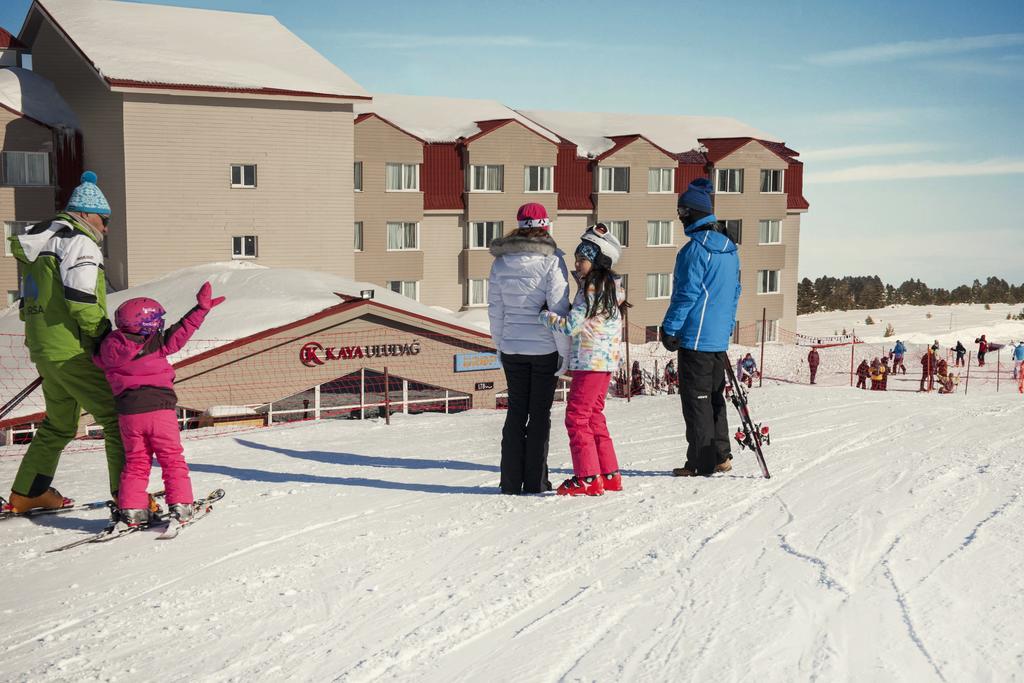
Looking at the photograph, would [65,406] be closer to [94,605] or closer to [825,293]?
[94,605]

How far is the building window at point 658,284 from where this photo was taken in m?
41.9

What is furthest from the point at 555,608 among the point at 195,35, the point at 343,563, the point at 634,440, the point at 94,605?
the point at 195,35

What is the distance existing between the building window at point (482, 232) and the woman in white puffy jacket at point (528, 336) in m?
31.9

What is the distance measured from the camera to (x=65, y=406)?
244 inches

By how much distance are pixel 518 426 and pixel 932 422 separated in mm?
5694

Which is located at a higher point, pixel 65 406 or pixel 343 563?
pixel 65 406

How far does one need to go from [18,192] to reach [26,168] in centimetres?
80

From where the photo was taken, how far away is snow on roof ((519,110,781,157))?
41.8 meters

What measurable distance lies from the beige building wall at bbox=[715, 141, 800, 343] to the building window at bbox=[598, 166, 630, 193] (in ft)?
14.4

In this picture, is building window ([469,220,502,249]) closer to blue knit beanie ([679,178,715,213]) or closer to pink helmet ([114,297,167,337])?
blue knit beanie ([679,178,715,213])

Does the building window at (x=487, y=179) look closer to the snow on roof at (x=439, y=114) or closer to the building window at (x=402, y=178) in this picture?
the snow on roof at (x=439, y=114)

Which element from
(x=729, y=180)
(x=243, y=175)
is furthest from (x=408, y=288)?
(x=729, y=180)

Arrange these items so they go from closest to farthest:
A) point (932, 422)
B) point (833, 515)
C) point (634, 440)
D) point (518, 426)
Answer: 1. point (833, 515)
2. point (518, 426)
3. point (634, 440)
4. point (932, 422)

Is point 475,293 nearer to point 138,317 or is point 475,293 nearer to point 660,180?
point 660,180
